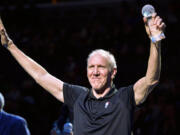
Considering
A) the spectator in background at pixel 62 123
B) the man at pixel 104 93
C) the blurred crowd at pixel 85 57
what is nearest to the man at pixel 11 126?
the spectator in background at pixel 62 123

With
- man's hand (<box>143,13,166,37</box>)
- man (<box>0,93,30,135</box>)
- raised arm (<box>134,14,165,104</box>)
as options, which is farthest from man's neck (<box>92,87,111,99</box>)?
man (<box>0,93,30,135</box>)

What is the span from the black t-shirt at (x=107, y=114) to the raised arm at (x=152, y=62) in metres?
0.08

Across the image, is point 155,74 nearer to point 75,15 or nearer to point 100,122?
point 100,122

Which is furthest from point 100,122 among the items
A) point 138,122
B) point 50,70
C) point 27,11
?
point 27,11

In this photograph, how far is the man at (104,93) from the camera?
2418mm

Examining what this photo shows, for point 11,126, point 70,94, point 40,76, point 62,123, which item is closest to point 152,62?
point 70,94

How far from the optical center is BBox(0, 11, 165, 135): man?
2418 mm

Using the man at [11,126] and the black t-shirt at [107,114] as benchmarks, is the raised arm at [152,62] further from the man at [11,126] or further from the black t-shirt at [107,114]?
the man at [11,126]

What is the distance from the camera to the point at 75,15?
11.5 meters

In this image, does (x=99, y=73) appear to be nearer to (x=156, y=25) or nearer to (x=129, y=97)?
(x=129, y=97)

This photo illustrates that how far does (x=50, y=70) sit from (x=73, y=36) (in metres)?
1.18

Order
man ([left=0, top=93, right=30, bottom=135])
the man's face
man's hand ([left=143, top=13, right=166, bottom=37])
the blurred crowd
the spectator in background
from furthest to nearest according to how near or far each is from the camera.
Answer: the blurred crowd
man ([left=0, top=93, right=30, bottom=135])
the spectator in background
the man's face
man's hand ([left=143, top=13, right=166, bottom=37])

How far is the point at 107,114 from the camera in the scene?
261cm

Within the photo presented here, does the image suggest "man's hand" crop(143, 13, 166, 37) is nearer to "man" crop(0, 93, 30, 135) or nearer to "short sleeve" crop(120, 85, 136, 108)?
"short sleeve" crop(120, 85, 136, 108)
